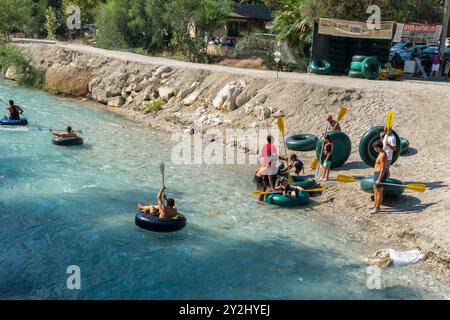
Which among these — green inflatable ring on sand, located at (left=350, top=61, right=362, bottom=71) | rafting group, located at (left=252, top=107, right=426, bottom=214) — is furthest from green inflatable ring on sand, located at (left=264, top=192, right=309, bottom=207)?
green inflatable ring on sand, located at (left=350, top=61, right=362, bottom=71)

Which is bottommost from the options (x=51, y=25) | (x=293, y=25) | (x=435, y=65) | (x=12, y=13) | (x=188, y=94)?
(x=188, y=94)

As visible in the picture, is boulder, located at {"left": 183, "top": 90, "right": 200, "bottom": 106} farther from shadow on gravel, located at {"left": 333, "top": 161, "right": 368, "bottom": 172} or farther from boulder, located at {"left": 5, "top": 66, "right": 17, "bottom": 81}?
boulder, located at {"left": 5, "top": 66, "right": 17, "bottom": 81}

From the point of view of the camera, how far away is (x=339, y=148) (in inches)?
627

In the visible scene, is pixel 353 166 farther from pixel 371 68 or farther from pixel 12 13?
pixel 12 13

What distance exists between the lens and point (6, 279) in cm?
966

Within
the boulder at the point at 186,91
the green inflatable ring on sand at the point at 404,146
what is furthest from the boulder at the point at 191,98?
the green inflatable ring on sand at the point at 404,146

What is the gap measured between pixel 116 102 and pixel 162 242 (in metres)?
17.9

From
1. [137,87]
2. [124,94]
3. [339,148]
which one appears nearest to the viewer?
[339,148]

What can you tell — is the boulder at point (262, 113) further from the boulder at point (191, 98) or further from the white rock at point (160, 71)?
the white rock at point (160, 71)

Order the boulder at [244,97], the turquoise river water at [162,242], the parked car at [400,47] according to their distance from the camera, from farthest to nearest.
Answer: the parked car at [400,47] → the boulder at [244,97] → the turquoise river water at [162,242]

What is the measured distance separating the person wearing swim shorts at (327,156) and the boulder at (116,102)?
15.5 meters

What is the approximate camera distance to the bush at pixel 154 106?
25.6 meters

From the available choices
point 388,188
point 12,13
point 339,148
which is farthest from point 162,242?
point 12,13

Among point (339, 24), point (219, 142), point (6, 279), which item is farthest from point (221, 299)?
point (339, 24)
